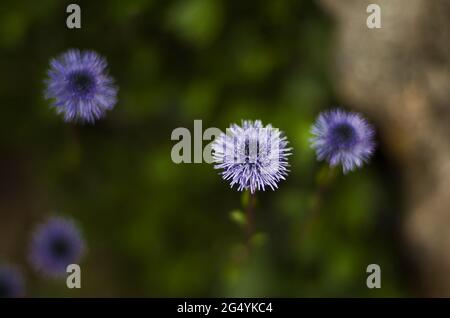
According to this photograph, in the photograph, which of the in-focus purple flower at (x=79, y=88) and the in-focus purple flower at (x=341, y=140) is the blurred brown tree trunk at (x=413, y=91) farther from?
the in-focus purple flower at (x=79, y=88)

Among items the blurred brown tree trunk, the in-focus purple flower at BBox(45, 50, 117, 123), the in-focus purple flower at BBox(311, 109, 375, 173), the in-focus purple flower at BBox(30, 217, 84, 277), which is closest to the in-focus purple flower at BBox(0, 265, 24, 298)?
the in-focus purple flower at BBox(30, 217, 84, 277)

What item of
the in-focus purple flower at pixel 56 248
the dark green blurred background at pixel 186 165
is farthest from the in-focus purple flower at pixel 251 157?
the in-focus purple flower at pixel 56 248

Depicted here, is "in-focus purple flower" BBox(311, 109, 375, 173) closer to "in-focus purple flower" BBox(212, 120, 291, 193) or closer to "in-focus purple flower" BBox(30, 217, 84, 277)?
"in-focus purple flower" BBox(212, 120, 291, 193)

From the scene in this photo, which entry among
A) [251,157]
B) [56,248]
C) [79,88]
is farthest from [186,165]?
[251,157]
